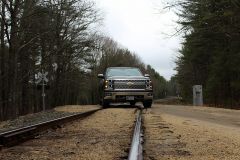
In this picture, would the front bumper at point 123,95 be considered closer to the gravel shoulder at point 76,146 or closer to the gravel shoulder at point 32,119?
the gravel shoulder at point 32,119

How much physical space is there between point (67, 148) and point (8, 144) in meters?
1.12

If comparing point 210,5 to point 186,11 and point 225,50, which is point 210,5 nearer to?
point 186,11

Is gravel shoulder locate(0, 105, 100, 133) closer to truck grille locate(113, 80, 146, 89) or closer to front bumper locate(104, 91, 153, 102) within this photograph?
front bumper locate(104, 91, 153, 102)

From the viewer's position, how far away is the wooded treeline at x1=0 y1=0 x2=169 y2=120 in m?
32.9

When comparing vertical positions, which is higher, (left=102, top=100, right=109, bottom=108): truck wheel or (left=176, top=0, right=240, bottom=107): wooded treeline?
(left=176, top=0, right=240, bottom=107): wooded treeline

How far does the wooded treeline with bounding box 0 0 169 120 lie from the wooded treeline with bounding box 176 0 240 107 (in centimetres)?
881

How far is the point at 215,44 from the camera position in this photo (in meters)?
49.0

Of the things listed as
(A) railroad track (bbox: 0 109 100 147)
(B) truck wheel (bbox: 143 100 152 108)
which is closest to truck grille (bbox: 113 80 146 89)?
(B) truck wheel (bbox: 143 100 152 108)

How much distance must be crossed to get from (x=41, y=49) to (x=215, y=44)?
16.8m

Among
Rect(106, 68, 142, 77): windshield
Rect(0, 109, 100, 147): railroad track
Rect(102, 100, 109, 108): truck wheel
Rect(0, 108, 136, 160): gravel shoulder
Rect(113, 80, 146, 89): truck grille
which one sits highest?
Rect(106, 68, 142, 77): windshield

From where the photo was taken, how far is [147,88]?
74.0ft

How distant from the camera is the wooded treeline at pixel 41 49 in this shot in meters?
32.9

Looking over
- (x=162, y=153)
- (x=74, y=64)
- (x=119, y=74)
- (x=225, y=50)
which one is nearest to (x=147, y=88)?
(x=119, y=74)

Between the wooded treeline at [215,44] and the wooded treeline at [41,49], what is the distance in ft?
28.9
